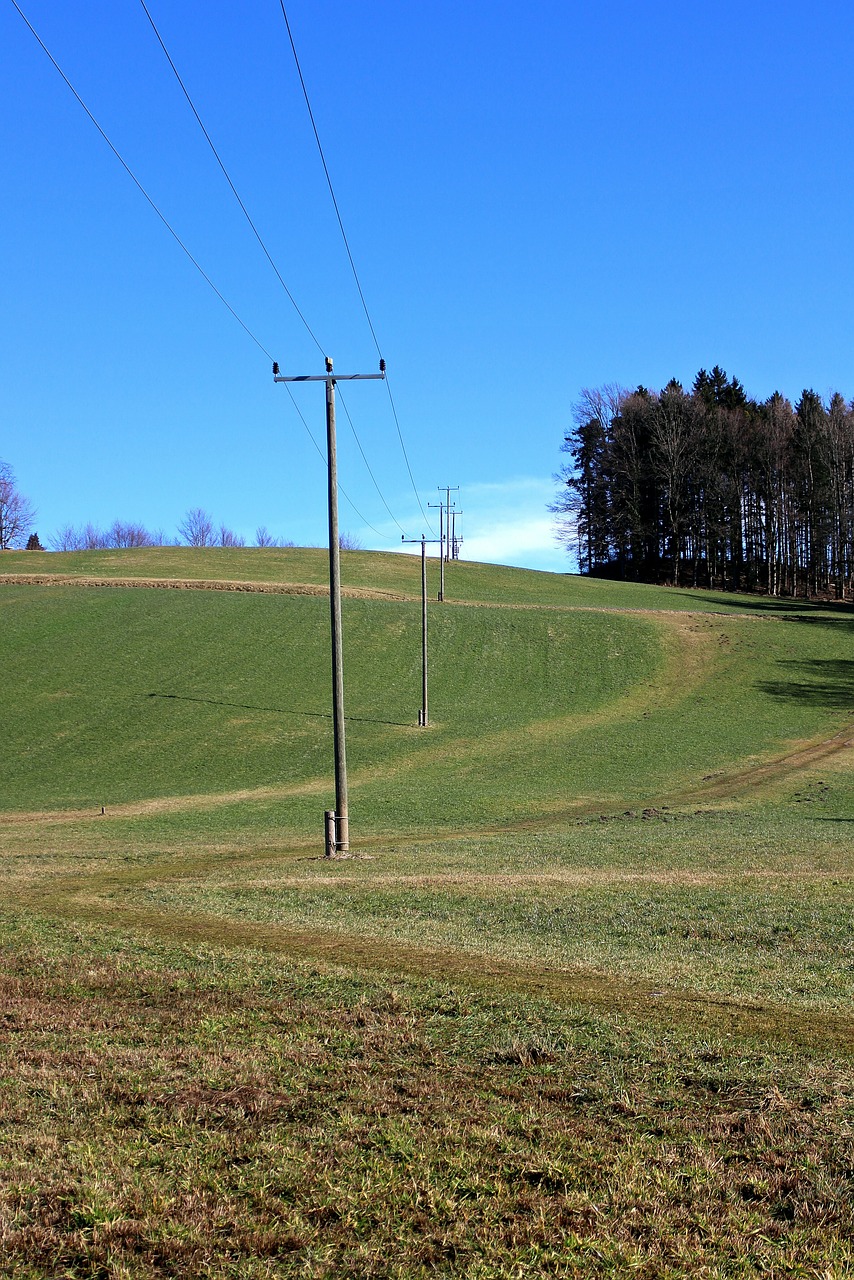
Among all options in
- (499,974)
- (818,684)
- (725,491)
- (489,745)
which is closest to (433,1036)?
(499,974)

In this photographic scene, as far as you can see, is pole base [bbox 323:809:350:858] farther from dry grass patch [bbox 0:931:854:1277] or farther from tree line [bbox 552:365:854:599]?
tree line [bbox 552:365:854:599]

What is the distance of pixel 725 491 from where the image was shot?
328ft

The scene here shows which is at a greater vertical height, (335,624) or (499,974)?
(335,624)

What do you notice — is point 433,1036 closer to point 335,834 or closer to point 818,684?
point 335,834

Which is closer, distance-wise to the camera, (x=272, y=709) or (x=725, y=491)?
(x=272, y=709)

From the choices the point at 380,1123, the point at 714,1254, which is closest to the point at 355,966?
the point at 380,1123

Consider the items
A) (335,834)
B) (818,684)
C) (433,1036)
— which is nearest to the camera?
(433,1036)

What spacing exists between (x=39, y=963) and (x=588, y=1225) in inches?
254

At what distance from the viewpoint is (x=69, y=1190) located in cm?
489

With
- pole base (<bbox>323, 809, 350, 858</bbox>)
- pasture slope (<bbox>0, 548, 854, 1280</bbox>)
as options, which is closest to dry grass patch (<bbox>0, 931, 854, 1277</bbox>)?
pasture slope (<bbox>0, 548, 854, 1280</bbox>)

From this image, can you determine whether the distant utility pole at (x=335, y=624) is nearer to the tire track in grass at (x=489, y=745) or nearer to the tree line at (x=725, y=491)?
the tire track in grass at (x=489, y=745)

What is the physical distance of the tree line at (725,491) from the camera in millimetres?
94875

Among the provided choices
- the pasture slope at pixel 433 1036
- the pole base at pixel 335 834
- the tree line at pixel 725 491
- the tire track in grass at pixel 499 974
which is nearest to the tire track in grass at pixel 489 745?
the pasture slope at pixel 433 1036

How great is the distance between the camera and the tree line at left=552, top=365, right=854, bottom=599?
311 ft
